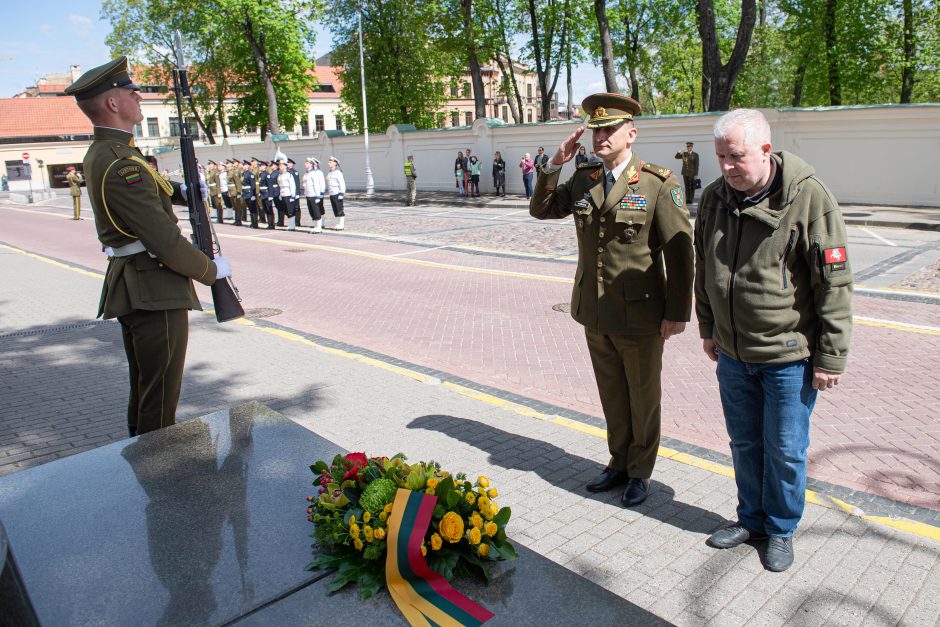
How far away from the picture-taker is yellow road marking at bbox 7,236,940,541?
3.81 metres

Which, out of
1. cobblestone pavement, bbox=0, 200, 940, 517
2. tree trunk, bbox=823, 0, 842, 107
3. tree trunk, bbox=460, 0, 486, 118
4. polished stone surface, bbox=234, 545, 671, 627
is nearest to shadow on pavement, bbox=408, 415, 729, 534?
cobblestone pavement, bbox=0, 200, 940, 517

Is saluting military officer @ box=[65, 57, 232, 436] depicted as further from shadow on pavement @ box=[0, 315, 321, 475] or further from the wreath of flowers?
the wreath of flowers

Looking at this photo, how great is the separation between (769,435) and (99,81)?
375 centimetres

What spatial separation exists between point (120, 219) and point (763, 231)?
3200 mm

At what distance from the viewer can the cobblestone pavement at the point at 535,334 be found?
4.89 meters

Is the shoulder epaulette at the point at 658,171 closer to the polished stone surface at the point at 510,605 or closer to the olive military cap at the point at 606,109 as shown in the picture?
the olive military cap at the point at 606,109

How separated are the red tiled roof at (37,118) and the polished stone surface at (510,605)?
84459 mm

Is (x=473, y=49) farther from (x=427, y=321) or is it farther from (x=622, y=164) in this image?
(x=622, y=164)

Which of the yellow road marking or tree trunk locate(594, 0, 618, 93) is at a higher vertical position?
tree trunk locate(594, 0, 618, 93)

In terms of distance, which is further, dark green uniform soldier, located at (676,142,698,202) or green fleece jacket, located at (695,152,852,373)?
dark green uniform soldier, located at (676,142,698,202)

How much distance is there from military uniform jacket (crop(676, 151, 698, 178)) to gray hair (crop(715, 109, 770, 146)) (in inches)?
775

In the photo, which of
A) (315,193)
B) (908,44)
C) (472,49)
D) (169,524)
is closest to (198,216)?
(169,524)

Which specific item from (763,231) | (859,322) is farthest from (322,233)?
(763,231)

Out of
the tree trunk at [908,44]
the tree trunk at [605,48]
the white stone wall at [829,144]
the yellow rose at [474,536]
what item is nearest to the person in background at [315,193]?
the white stone wall at [829,144]
